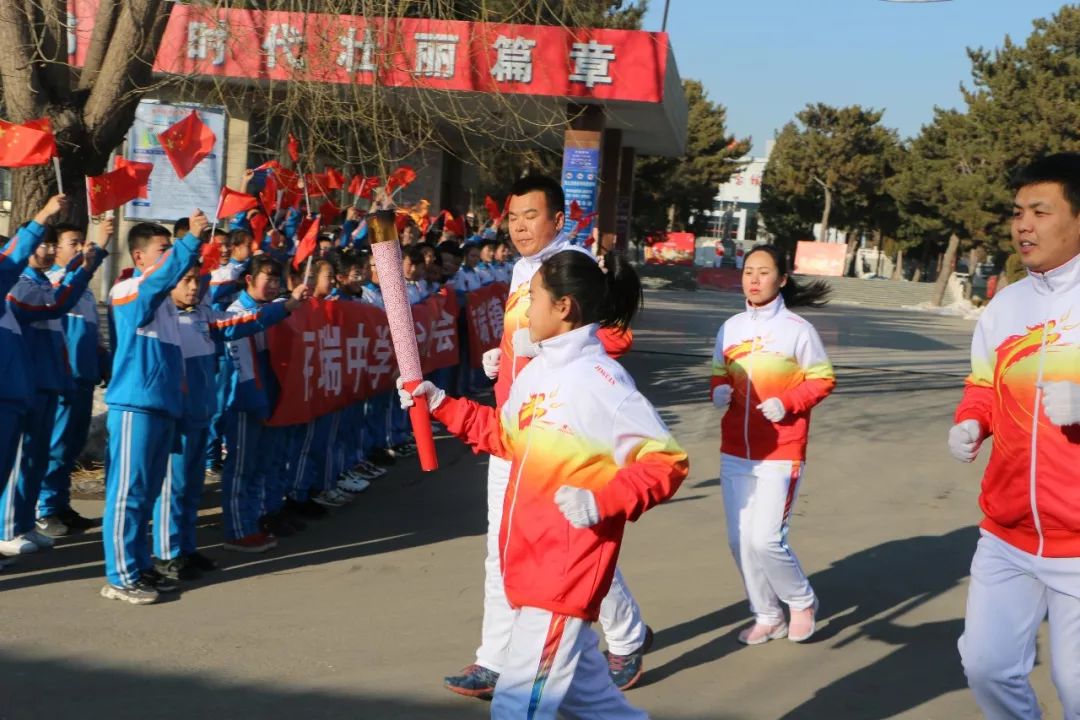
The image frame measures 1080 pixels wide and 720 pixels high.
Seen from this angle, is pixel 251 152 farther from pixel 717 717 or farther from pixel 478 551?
pixel 717 717

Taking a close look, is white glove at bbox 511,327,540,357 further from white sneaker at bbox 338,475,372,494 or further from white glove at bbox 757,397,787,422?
white sneaker at bbox 338,475,372,494

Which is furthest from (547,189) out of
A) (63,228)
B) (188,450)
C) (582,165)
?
(582,165)

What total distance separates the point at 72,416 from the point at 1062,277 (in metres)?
5.52

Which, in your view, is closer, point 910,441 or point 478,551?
point 478,551

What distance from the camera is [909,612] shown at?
621 cm

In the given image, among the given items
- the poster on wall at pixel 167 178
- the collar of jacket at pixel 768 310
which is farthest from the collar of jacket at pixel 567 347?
the poster on wall at pixel 167 178

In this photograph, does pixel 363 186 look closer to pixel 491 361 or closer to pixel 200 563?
pixel 200 563

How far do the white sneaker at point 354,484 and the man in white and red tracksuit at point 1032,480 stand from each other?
533cm

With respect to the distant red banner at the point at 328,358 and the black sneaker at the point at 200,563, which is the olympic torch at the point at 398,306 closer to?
the black sneaker at the point at 200,563

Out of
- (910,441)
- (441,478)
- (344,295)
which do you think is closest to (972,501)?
(910,441)

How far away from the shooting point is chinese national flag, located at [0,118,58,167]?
19.7 ft

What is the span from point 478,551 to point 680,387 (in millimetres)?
7726

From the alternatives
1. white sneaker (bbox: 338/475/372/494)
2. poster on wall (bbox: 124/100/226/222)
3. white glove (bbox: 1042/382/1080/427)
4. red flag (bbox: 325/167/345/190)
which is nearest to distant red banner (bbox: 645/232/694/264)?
poster on wall (bbox: 124/100/226/222)

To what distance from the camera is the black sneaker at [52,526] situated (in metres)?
6.83
